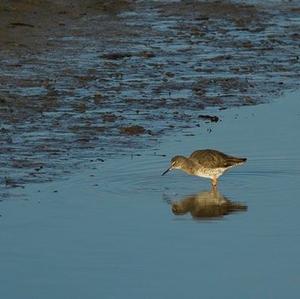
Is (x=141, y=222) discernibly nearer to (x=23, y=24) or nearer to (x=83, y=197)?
(x=83, y=197)

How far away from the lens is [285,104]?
16797 mm

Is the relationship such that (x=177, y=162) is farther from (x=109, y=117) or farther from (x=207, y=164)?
(x=109, y=117)

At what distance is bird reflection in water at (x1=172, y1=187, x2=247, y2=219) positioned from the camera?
11891mm

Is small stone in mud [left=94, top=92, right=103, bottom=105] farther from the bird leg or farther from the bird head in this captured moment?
the bird leg

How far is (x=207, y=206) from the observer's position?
1221 centimetres

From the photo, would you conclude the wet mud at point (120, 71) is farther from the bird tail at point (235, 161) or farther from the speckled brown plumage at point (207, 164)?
A: the bird tail at point (235, 161)

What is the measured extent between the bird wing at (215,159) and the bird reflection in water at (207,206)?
35cm

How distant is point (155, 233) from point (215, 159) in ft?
7.23

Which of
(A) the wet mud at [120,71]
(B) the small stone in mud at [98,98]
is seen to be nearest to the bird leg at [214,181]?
(A) the wet mud at [120,71]

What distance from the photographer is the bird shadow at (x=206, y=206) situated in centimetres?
1188

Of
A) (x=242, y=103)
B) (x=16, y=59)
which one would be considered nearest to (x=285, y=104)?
(x=242, y=103)

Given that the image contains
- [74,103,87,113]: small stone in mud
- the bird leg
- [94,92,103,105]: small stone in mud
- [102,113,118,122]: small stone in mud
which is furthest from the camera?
[94,92,103,105]: small stone in mud

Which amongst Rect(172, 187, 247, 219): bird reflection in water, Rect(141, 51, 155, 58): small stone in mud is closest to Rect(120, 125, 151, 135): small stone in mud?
Rect(172, 187, 247, 219): bird reflection in water

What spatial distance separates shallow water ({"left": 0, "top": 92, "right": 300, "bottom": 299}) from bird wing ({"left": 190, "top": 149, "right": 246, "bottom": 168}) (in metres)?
0.23
